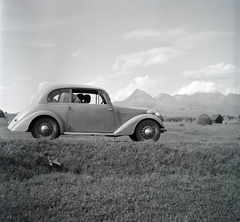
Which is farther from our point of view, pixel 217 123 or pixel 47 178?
pixel 217 123

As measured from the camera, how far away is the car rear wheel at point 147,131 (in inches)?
215

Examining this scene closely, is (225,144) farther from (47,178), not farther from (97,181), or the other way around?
(47,178)

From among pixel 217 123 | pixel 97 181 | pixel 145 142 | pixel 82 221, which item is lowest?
pixel 82 221

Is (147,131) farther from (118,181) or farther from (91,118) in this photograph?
(118,181)

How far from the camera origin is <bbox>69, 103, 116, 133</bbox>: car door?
17.0 ft

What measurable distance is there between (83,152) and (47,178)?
0.76 metres

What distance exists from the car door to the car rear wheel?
0.40 m

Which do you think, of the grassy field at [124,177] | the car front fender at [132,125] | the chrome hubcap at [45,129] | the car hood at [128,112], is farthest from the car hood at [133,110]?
the chrome hubcap at [45,129]

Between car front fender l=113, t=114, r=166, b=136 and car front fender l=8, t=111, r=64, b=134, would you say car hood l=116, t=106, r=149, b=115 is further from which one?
car front fender l=8, t=111, r=64, b=134

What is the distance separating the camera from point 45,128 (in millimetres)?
5082

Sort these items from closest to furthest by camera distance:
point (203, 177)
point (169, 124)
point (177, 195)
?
point (177, 195), point (203, 177), point (169, 124)

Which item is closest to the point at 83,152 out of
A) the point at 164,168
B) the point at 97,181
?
the point at 97,181

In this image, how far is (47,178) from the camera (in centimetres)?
452

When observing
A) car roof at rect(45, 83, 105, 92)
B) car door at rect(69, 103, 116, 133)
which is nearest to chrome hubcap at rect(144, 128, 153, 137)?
car door at rect(69, 103, 116, 133)
